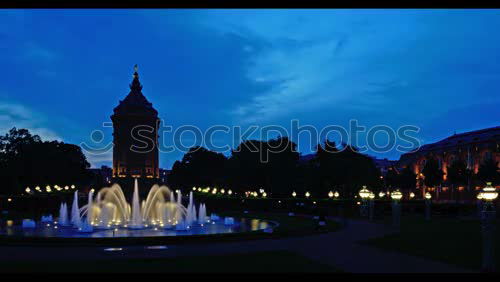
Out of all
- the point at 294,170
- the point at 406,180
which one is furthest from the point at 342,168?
the point at 406,180

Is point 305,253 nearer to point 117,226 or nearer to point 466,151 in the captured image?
point 117,226

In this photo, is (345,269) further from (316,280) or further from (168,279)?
(168,279)

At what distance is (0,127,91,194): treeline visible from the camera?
69.4 metres

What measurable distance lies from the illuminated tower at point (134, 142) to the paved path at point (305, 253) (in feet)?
229

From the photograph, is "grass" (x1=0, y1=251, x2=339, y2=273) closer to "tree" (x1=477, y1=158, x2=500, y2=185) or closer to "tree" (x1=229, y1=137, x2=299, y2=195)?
"tree" (x1=229, y1=137, x2=299, y2=195)

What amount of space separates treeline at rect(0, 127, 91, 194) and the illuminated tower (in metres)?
9.42

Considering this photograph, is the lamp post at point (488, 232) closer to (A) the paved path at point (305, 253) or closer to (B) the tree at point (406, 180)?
(A) the paved path at point (305, 253)

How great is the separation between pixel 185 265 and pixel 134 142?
7744cm

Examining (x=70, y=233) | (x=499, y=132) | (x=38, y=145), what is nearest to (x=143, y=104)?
(x=38, y=145)

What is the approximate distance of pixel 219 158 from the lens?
4579 inches

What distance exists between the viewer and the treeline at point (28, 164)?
69.4 m

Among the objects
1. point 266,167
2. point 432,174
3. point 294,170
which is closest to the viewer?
point 294,170

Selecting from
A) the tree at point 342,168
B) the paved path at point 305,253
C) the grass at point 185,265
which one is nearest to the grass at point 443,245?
the paved path at point 305,253

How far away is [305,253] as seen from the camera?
18234 mm
